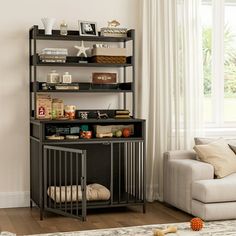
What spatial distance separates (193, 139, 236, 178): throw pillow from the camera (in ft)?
18.5

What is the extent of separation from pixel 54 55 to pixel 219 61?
6.89ft

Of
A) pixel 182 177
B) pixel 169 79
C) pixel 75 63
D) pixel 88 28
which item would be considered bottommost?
pixel 182 177

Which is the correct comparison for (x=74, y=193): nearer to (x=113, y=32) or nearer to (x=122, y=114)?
(x=122, y=114)

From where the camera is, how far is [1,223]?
17.5ft

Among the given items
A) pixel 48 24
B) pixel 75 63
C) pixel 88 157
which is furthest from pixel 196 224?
pixel 48 24

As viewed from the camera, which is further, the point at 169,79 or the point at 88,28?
the point at 169,79

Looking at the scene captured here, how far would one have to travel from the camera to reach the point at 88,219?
18.1 feet

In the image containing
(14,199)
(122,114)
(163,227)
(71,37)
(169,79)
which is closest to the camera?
(163,227)

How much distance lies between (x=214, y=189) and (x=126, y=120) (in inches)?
43.4

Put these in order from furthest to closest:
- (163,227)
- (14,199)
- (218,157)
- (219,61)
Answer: (219,61) < (14,199) < (218,157) < (163,227)

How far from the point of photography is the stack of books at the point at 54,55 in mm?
5742

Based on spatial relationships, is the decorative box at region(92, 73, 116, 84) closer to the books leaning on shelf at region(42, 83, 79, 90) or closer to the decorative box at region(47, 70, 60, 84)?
the books leaning on shelf at region(42, 83, 79, 90)

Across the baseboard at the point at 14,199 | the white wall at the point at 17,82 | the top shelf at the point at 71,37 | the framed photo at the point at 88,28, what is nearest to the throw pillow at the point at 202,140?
the top shelf at the point at 71,37

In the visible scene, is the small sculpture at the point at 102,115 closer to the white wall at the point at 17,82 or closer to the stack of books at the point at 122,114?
the stack of books at the point at 122,114
